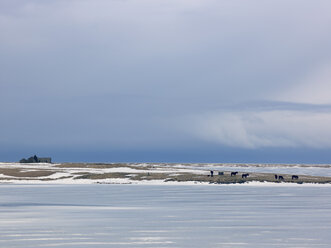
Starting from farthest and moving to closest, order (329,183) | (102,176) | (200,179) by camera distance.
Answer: (102,176), (200,179), (329,183)

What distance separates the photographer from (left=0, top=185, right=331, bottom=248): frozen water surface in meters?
20.5

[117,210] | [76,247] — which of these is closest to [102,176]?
[117,210]

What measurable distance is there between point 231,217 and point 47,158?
106211mm

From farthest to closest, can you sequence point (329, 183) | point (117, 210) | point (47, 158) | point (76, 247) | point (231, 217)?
point (47, 158)
point (329, 183)
point (117, 210)
point (231, 217)
point (76, 247)

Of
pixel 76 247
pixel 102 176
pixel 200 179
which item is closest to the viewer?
pixel 76 247

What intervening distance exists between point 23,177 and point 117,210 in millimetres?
44731

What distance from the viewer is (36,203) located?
37.2 meters

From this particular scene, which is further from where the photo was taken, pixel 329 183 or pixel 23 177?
pixel 23 177

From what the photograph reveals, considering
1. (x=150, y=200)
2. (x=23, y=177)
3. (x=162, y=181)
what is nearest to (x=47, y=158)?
(x=23, y=177)

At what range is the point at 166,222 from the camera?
2634cm

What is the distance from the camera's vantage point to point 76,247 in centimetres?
1922

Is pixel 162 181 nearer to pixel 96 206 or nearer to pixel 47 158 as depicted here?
pixel 96 206

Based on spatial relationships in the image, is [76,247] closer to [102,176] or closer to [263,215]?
[263,215]

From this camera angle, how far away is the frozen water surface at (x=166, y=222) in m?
20.5
